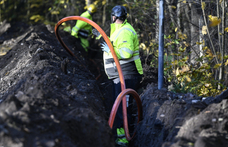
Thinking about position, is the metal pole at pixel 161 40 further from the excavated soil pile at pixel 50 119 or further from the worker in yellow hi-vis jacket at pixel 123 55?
the excavated soil pile at pixel 50 119

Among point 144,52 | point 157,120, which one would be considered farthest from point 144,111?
point 144,52

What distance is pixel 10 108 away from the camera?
228 centimetres

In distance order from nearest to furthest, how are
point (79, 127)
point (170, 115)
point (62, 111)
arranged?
point (79, 127) → point (62, 111) → point (170, 115)

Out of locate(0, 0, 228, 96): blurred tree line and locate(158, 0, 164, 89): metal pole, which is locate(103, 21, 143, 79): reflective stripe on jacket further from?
locate(0, 0, 228, 96): blurred tree line

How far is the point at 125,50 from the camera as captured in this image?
12.8 ft

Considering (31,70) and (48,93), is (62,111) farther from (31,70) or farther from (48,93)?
(31,70)

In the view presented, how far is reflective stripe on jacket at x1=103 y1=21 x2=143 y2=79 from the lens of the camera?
3.92 metres

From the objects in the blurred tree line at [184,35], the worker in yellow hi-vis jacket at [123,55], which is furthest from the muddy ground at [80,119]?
the blurred tree line at [184,35]

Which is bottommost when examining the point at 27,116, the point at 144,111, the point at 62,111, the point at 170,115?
the point at 144,111

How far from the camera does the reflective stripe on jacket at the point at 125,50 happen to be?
154 inches

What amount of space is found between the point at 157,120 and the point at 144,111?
0.84 meters

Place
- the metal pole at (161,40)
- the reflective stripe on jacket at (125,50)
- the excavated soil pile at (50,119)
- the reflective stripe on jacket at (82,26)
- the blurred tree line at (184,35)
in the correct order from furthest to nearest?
the reflective stripe on jacket at (82,26)
the blurred tree line at (184,35)
the reflective stripe on jacket at (125,50)
the metal pole at (161,40)
the excavated soil pile at (50,119)

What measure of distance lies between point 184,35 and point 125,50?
1400 millimetres

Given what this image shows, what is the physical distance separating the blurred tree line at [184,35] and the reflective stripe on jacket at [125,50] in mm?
722
